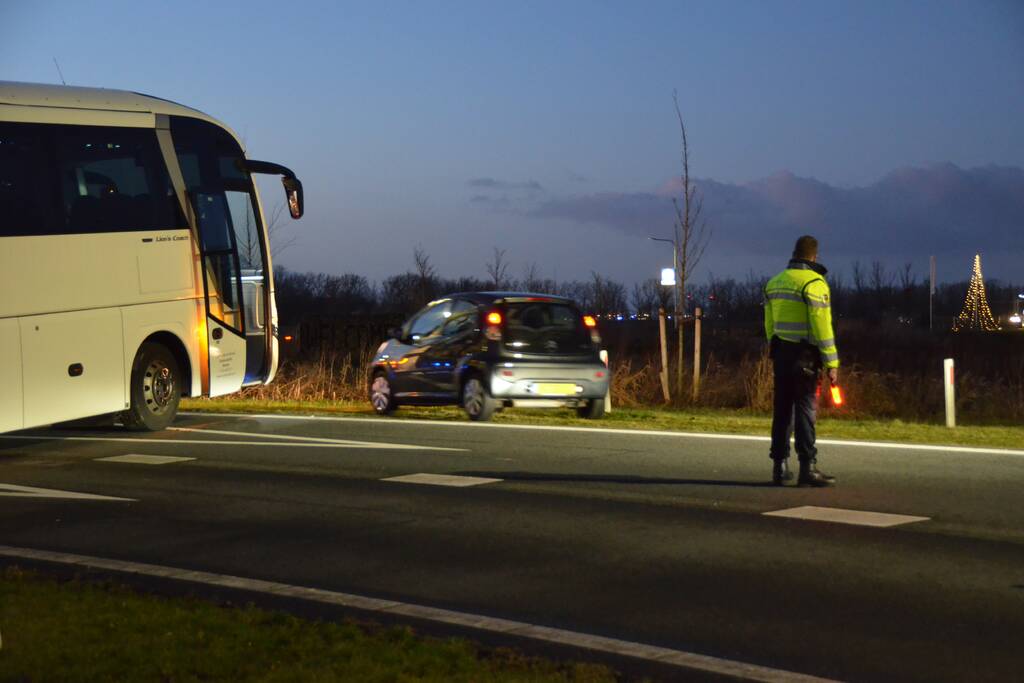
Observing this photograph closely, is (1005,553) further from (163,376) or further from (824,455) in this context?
(163,376)

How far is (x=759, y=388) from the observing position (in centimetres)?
2345

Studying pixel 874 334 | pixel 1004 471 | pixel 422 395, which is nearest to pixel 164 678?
→ pixel 1004 471

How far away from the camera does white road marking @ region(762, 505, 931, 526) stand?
31.0 ft

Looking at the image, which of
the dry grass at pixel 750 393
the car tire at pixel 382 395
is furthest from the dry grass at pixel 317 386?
the car tire at pixel 382 395

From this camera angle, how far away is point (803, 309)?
Result: 11.2 meters

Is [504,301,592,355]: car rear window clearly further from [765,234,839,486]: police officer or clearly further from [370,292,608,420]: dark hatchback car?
[765,234,839,486]: police officer

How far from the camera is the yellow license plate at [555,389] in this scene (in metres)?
17.5

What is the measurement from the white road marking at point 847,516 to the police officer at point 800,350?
1199 mm

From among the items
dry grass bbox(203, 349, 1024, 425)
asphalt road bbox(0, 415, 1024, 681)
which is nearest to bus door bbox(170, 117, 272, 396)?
asphalt road bbox(0, 415, 1024, 681)

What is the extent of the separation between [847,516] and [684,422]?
8.08 m


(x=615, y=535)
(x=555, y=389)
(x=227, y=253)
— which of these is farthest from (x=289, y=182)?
(x=615, y=535)

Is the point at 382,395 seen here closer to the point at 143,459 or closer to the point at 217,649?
the point at 143,459

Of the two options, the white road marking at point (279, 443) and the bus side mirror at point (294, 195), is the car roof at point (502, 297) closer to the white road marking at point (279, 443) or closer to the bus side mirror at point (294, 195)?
the bus side mirror at point (294, 195)

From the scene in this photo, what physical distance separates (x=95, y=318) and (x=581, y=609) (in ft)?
31.0
